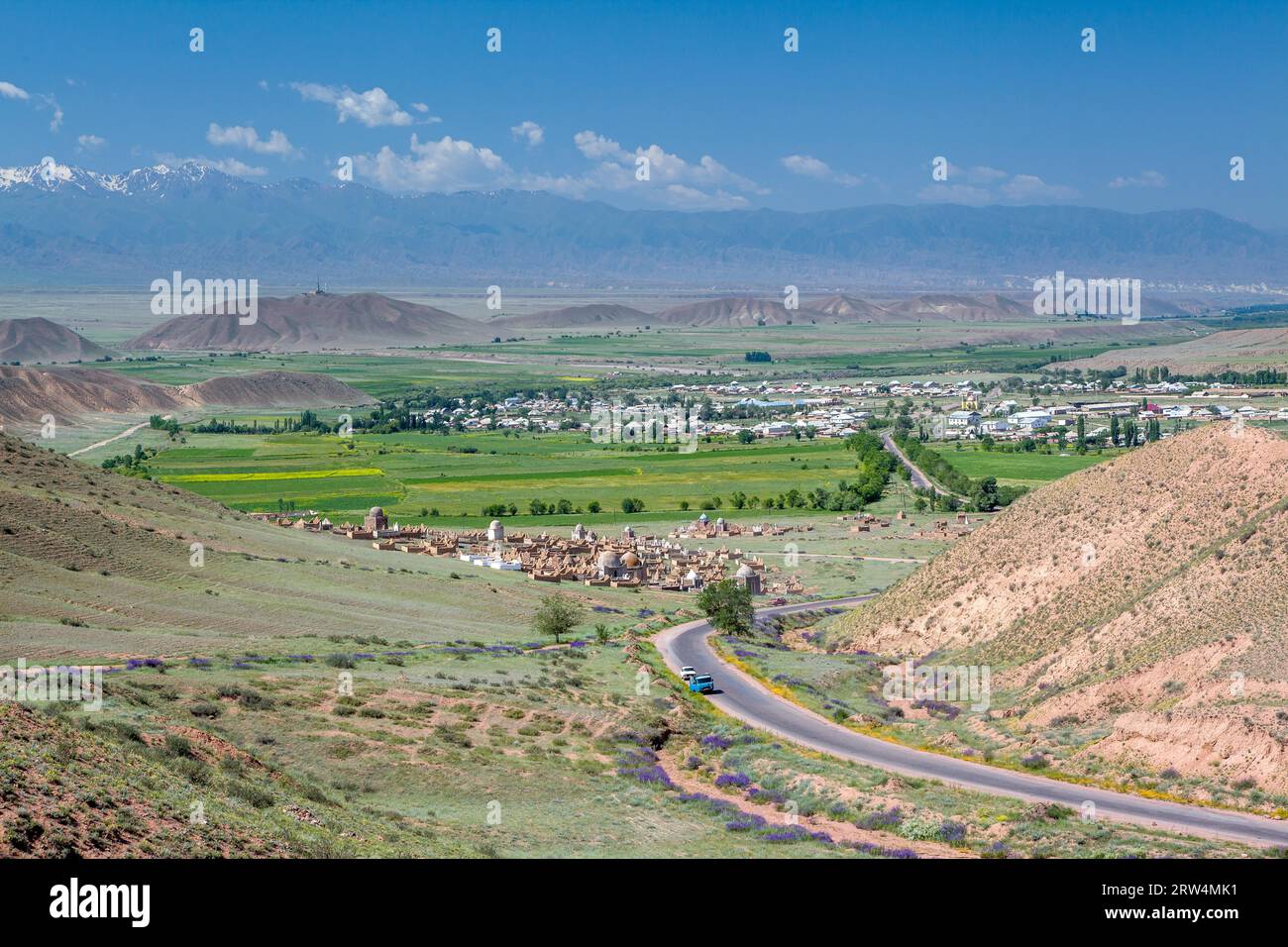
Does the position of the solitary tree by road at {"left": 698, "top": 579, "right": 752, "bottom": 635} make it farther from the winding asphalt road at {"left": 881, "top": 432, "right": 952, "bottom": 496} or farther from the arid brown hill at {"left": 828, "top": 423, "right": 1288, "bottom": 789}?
the winding asphalt road at {"left": 881, "top": 432, "right": 952, "bottom": 496}

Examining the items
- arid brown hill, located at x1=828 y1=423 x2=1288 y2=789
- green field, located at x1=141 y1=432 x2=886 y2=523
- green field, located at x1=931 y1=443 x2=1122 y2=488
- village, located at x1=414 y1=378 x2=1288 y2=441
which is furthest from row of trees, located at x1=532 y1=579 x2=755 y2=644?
village, located at x1=414 y1=378 x2=1288 y2=441

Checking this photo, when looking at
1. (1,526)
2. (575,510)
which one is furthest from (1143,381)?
(1,526)

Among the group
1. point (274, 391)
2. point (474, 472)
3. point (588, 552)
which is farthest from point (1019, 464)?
point (274, 391)

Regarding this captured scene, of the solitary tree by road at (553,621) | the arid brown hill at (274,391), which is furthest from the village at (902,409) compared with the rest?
the solitary tree by road at (553,621)

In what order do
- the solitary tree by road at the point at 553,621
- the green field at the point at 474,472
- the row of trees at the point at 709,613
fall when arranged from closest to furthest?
the solitary tree by road at the point at 553,621 → the row of trees at the point at 709,613 → the green field at the point at 474,472

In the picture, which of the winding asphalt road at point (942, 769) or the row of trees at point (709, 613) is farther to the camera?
the row of trees at point (709, 613)

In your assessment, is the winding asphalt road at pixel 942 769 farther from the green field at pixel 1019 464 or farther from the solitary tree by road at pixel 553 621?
the green field at pixel 1019 464
